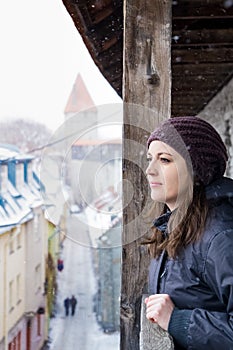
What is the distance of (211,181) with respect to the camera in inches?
51.5

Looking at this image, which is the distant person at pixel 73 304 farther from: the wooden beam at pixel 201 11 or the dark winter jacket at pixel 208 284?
the dark winter jacket at pixel 208 284

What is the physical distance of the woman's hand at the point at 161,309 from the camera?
48.8 inches

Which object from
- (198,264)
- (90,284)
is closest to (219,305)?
(198,264)

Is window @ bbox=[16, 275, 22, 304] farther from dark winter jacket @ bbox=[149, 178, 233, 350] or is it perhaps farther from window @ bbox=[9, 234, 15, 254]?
dark winter jacket @ bbox=[149, 178, 233, 350]

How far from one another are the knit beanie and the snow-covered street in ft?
56.0

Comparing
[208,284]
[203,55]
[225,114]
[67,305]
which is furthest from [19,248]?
[67,305]

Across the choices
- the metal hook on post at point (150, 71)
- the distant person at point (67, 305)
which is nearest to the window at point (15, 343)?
the distant person at point (67, 305)

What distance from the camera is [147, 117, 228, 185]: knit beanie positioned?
130cm

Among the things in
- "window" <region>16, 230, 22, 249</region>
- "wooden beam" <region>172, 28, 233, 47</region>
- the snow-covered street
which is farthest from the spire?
"wooden beam" <region>172, 28, 233, 47</region>

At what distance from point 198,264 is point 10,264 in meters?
13.2

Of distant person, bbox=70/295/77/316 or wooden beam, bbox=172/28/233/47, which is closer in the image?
wooden beam, bbox=172/28/233/47

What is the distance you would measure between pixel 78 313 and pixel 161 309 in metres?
24.8

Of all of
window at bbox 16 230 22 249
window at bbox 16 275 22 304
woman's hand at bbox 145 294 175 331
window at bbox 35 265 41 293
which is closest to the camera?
woman's hand at bbox 145 294 175 331

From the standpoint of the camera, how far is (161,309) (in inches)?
48.9
